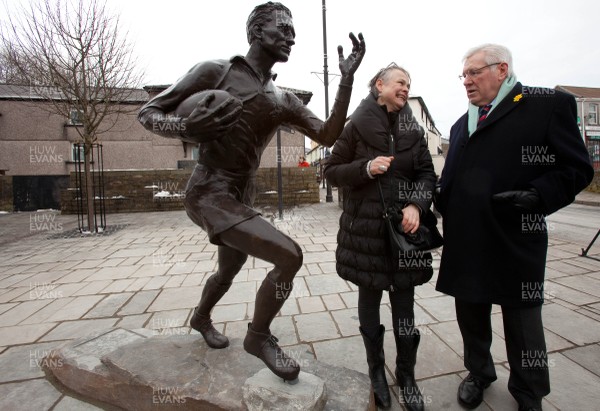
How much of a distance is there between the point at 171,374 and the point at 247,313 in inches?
55.0

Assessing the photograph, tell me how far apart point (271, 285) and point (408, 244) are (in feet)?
2.70

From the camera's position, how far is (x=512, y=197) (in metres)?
1.68

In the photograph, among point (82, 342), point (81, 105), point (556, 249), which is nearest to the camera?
point (82, 342)

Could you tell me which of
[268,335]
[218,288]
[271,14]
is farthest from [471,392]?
[271,14]

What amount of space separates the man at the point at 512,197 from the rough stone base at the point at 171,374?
855mm

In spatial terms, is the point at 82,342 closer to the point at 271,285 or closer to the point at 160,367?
the point at 160,367

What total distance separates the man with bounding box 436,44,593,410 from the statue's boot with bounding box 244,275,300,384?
1046mm

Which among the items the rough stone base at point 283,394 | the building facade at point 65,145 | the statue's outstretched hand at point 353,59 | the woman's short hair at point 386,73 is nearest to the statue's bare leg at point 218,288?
the rough stone base at point 283,394

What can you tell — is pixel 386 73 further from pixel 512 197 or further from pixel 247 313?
pixel 247 313

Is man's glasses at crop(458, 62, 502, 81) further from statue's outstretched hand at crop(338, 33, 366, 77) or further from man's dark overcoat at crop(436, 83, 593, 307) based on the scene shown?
statue's outstretched hand at crop(338, 33, 366, 77)

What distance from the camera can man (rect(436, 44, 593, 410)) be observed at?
1.68 metres

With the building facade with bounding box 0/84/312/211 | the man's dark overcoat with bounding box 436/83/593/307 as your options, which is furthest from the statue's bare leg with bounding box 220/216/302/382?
the building facade with bounding box 0/84/312/211

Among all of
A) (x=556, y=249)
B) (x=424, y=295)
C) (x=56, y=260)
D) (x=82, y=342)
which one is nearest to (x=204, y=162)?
(x=82, y=342)

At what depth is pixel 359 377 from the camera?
195 centimetres
